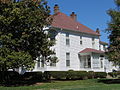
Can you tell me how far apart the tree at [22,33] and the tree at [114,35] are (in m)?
6.51

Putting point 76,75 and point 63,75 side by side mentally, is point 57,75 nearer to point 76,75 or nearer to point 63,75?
point 63,75

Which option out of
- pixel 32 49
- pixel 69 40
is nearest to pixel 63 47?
pixel 69 40

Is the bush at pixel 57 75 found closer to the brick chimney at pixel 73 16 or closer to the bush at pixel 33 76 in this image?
the bush at pixel 33 76

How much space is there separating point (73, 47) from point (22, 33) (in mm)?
16581

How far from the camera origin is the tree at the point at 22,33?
18.6 meters

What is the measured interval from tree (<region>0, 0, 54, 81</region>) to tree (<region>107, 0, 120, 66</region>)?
651 centimetres

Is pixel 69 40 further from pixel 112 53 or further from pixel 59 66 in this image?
pixel 112 53

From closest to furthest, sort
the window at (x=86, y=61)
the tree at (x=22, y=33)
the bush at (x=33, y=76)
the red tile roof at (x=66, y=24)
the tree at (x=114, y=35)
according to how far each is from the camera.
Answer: the tree at (x=22, y=33), the tree at (x=114, y=35), the bush at (x=33, y=76), the red tile roof at (x=66, y=24), the window at (x=86, y=61)

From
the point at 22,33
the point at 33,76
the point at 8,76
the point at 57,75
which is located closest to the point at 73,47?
the point at 57,75

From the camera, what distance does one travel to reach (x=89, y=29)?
40.5 m

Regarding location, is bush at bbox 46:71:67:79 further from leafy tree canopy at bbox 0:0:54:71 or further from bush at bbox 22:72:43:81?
leafy tree canopy at bbox 0:0:54:71

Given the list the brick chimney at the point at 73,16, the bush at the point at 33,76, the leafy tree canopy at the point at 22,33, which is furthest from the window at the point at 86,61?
the leafy tree canopy at the point at 22,33

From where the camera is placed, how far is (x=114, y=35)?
23.8 m

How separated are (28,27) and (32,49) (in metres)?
2.20
